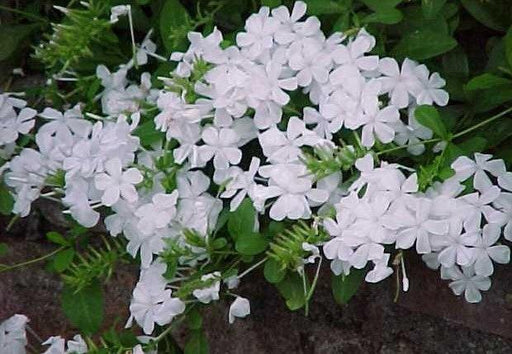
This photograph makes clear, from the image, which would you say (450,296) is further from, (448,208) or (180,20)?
(180,20)

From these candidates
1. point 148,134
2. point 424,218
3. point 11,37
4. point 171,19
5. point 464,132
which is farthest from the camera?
point 11,37

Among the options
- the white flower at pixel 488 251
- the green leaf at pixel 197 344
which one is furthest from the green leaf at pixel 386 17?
the green leaf at pixel 197 344

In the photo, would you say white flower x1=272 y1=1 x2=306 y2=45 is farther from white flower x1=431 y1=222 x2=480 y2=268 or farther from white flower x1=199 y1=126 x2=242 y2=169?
white flower x1=431 y1=222 x2=480 y2=268

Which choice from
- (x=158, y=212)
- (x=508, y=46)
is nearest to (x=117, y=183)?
(x=158, y=212)

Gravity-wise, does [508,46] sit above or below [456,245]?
above

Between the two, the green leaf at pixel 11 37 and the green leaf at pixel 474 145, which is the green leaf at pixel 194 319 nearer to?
the green leaf at pixel 474 145

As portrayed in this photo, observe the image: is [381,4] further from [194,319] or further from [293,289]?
[194,319]
